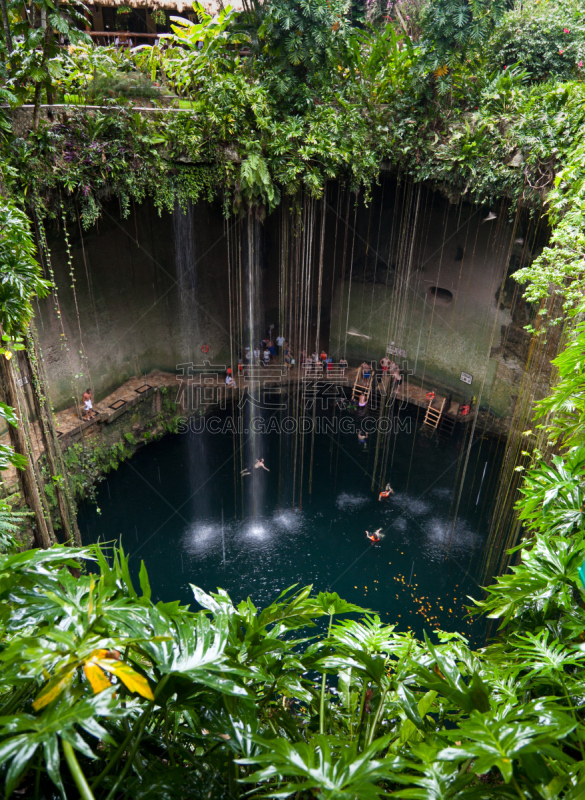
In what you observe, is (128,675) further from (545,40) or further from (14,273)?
(545,40)

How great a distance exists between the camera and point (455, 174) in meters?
7.22

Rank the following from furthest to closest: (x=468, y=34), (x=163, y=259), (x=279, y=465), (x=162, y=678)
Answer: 1. (x=163, y=259)
2. (x=279, y=465)
3. (x=468, y=34)
4. (x=162, y=678)

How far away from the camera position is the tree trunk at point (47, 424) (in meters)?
5.38

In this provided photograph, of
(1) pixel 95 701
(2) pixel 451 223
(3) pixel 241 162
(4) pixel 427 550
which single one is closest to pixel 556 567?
(1) pixel 95 701

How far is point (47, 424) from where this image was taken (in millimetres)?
5824

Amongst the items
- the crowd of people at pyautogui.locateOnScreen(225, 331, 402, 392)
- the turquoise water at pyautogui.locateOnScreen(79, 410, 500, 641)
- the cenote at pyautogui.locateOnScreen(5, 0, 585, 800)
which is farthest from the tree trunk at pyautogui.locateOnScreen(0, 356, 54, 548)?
the crowd of people at pyautogui.locateOnScreen(225, 331, 402, 392)

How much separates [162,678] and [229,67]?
697 cm

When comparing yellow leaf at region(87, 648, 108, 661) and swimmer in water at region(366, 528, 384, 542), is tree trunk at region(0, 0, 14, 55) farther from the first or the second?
swimmer in water at region(366, 528, 384, 542)

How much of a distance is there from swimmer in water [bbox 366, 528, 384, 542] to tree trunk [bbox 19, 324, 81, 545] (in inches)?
141

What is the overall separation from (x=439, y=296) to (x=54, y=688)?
9623 millimetres

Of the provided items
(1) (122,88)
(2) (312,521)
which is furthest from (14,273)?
(2) (312,521)

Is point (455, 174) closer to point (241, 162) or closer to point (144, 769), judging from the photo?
point (241, 162)

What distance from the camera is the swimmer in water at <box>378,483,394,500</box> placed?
7880 millimetres

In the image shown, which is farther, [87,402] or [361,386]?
[361,386]
